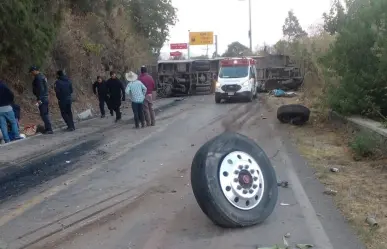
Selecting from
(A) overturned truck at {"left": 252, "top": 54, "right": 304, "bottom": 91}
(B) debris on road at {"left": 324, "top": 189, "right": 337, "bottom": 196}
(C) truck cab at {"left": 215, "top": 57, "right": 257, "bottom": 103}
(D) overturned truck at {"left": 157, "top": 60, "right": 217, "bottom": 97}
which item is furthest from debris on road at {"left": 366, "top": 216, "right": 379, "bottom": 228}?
(D) overturned truck at {"left": 157, "top": 60, "right": 217, "bottom": 97}

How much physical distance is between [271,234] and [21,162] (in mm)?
6528

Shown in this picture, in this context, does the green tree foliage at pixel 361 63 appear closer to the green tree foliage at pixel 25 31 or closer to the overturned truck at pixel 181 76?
the green tree foliage at pixel 25 31

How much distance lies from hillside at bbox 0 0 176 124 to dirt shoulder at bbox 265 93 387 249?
338 inches

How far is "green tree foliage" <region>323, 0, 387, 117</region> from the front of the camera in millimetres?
12289

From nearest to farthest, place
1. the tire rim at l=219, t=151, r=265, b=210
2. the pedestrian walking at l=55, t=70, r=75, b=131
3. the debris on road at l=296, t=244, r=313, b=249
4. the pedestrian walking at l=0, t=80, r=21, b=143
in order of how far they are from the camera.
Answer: the debris on road at l=296, t=244, r=313, b=249, the tire rim at l=219, t=151, r=265, b=210, the pedestrian walking at l=0, t=80, r=21, b=143, the pedestrian walking at l=55, t=70, r=75, b=131

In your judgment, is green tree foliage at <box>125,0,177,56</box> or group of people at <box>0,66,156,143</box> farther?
green tree foliage at <box>125,0,177,56</box>

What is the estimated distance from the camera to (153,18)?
4578cm

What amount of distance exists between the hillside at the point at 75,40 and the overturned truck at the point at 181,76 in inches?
84.0

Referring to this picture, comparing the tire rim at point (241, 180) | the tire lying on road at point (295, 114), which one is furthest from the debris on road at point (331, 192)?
the tire lying on road at point (295, 114)

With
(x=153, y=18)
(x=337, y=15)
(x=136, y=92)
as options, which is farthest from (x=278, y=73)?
(x=136, y=92)

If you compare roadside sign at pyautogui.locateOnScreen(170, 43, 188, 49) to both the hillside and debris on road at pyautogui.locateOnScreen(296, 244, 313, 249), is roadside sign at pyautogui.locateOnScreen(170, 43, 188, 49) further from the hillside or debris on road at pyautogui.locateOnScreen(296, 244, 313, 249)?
debris on road at pyautogui.locateOnScreen(296, 244, 313, 249)

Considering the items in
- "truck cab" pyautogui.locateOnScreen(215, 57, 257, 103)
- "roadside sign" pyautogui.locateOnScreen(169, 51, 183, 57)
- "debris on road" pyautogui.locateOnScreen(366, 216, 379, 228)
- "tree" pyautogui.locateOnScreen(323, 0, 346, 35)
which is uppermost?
"tree" pyautogui.locateOnScreen(323, 0, 346, 35)

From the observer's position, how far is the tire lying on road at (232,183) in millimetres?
5508

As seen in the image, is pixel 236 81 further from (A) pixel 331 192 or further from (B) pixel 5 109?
(A) pixel 331 192
